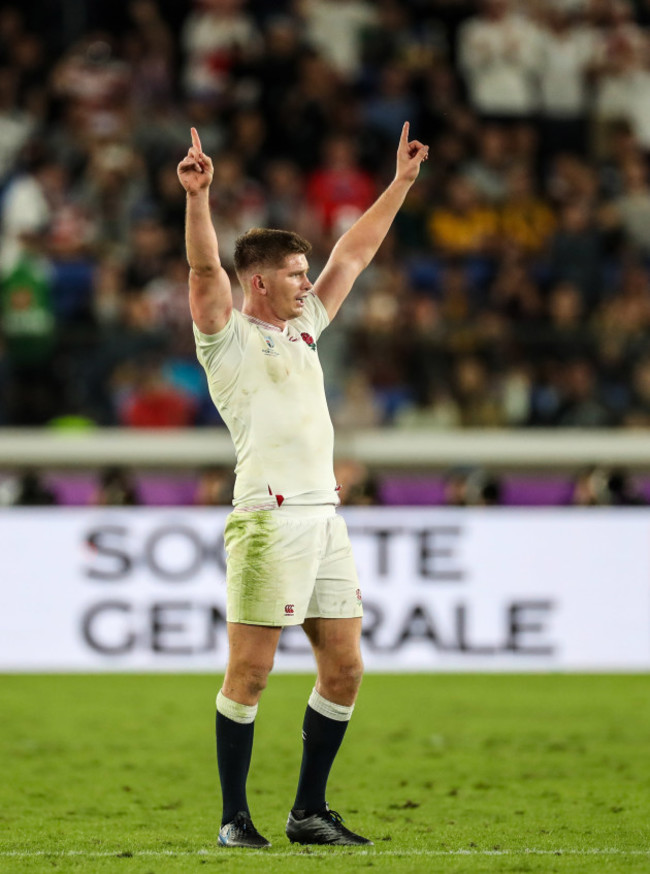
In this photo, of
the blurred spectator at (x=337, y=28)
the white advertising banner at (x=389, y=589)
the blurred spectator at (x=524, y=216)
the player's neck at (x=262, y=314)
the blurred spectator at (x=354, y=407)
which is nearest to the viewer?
the player's neck at (x=262, y=314)

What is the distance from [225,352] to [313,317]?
497 mm

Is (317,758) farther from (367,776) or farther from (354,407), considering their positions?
(354,407)

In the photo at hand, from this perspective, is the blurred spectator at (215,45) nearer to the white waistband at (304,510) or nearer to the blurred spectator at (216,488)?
the blurred spectator at (216,488)

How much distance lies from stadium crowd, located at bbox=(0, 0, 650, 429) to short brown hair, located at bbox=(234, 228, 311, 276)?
23.3ft

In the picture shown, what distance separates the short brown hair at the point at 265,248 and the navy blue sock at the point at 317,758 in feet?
5.43

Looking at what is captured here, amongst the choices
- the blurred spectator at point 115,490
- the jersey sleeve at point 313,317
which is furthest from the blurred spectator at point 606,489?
the jersey sleeve at point 313,317

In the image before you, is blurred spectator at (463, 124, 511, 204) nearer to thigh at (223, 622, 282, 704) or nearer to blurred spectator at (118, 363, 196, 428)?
blurred spectator at (118, 363, 196, 428)

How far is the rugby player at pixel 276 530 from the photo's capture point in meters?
5.32

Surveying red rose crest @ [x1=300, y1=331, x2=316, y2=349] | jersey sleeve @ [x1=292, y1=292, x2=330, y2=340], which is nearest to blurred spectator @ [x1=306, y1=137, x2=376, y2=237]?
jersey sleeve @ [x1=292, y1=292, x2=330, y2=340]

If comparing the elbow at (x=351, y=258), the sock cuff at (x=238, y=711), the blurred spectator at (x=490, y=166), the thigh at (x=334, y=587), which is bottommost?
the sock cuff at (x=238, y=711)

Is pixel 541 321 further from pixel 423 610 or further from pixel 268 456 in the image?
pixel 268 456

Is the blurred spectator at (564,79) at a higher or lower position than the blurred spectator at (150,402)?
higher

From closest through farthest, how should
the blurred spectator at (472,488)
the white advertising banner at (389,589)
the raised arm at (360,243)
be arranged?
1. the raised arm at (360,243)
2. the white advertising banner at (389,589)
3. the blurred spectator at (472,488)

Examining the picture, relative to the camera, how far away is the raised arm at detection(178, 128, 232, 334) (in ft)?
16.6
